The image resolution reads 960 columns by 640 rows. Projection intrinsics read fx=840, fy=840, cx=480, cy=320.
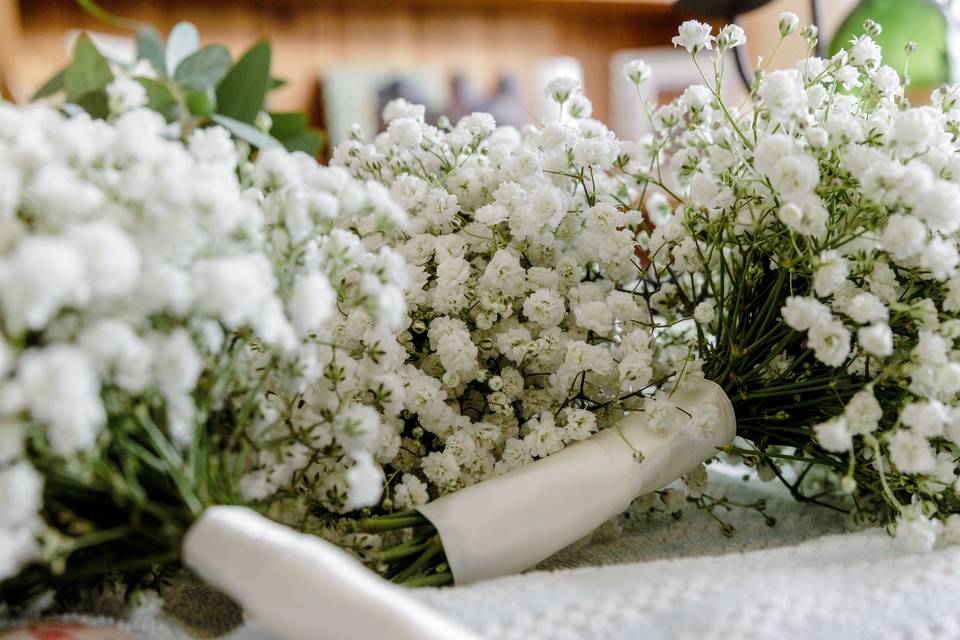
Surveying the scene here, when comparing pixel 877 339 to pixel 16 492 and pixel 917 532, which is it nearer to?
pixel 917 532

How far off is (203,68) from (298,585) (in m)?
0.45

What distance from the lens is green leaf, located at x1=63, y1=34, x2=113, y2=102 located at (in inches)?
24.8

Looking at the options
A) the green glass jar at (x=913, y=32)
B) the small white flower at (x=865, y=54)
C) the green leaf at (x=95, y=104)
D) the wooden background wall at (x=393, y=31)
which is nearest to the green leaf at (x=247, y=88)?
the green leaf at (x=95, y=104)

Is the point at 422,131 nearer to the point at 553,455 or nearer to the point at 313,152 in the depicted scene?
the point at 313,152

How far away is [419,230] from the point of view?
65cm

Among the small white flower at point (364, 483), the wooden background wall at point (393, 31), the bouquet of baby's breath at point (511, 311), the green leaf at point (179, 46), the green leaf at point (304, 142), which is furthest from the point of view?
the wooden background wall at point (393, 31)

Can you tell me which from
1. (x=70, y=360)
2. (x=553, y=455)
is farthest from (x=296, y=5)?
(x=70, y=360)

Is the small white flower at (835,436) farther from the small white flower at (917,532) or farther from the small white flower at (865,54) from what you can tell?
the small white flower at (865,54)

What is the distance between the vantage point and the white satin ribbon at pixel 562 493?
0.51 meters

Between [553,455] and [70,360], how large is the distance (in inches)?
12.7

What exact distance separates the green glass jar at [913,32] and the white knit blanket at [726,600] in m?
0.62

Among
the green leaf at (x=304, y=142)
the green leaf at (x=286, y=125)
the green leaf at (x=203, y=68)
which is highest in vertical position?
the green leaf at (x=203, y=68)

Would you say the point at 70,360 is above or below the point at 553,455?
above

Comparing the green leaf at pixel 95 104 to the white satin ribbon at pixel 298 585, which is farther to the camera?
the green leaf at pixel 95 104
